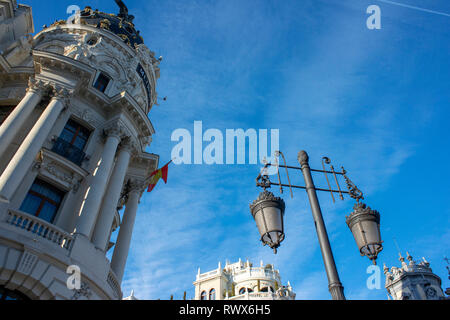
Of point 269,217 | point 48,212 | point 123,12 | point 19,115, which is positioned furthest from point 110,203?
point 123,12

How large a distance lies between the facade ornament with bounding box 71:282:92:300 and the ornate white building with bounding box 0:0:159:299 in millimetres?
39

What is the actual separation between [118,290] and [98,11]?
2648cm

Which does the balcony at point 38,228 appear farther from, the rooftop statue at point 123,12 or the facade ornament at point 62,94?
the rooftop statue at point 123,12

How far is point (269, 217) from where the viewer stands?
6.92m

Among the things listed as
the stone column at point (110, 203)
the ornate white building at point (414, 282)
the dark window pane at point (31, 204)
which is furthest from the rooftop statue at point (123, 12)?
the ornate white building at point (414, 282)

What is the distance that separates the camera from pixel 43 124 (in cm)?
1551

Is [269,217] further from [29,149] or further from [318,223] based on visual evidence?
[29,149]

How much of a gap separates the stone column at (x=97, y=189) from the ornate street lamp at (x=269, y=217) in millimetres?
9804

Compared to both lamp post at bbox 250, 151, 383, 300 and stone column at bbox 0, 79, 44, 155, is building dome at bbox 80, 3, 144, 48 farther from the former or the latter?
lamp post at bbox 250, 151, 383, 300

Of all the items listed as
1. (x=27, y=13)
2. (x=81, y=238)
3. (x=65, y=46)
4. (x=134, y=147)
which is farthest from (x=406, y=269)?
(x=27, y=13)

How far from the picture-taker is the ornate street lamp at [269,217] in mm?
6777

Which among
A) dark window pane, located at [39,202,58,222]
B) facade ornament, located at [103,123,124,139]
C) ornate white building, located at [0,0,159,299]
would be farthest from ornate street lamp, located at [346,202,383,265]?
facade ornament, located at [103,123,124,139]

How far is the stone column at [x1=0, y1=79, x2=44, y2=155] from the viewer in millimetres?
14258
